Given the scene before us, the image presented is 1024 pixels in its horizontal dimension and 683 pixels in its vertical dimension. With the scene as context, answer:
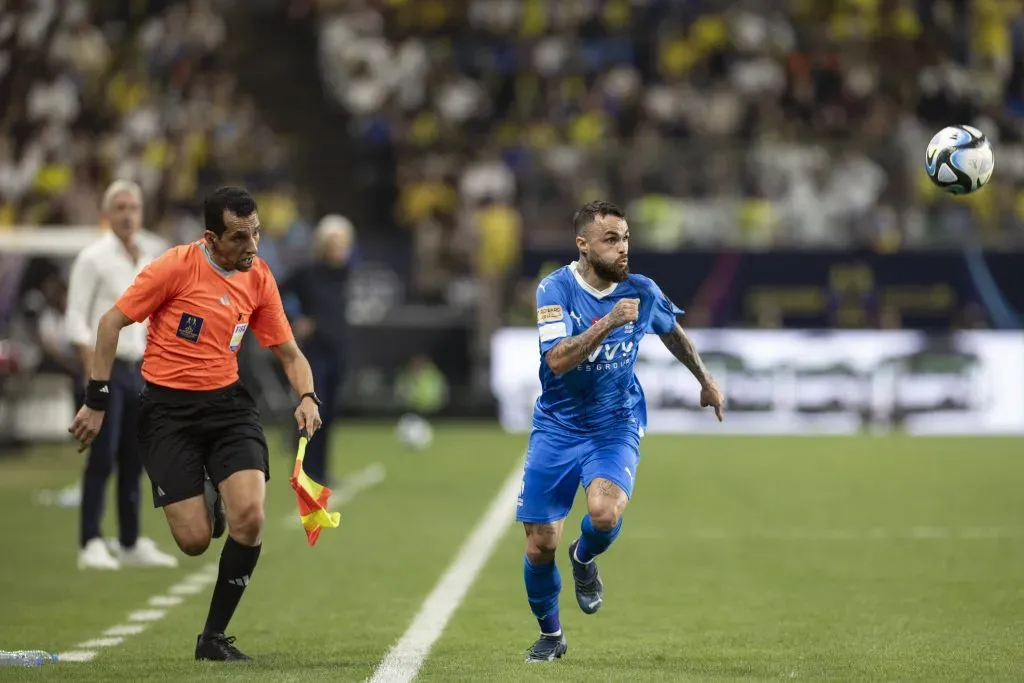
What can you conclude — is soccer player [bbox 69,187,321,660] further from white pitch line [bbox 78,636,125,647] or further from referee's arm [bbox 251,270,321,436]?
white pitch line [bbox 78,636,125,647]

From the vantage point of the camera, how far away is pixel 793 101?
29.0 m

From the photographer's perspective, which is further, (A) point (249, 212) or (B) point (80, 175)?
(B) point (80, 175)

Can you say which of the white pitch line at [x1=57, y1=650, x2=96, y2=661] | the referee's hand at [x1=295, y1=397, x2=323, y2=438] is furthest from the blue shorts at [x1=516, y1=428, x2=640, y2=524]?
the white pitch line at [x1=57, y1=650, x2=96, y2=661]

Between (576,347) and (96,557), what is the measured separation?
17.2 feet

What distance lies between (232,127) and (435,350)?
19.1ft

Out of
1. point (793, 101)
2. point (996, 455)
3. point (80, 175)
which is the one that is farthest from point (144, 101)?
point (996, 455)

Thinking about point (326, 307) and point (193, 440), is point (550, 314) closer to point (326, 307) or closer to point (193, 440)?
point (193, 440)

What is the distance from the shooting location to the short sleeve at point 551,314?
7390 mm

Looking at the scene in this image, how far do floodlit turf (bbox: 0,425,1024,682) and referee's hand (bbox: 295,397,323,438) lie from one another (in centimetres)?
107

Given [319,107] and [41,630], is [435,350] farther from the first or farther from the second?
[41,630]

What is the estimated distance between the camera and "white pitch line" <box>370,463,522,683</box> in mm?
7391

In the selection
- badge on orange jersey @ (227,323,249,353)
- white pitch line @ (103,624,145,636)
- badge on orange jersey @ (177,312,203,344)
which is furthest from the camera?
white pitch line @ (103,624,145,636)

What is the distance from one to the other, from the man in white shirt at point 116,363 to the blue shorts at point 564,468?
4.07m

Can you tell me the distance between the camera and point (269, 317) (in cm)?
815
